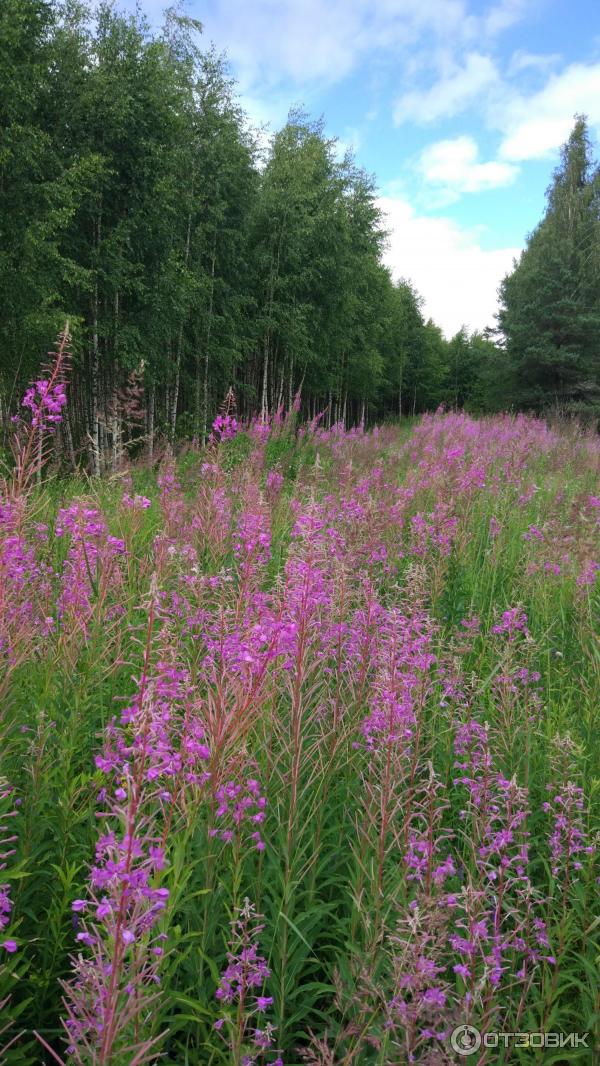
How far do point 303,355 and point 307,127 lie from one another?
38.6ft

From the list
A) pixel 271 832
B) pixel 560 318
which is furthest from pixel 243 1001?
pixel 560 318

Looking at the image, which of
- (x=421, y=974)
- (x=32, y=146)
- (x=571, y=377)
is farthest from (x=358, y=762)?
(x=571, y=377)

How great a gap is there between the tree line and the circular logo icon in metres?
5.87

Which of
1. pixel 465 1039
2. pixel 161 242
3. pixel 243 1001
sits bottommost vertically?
pixel 243 1001

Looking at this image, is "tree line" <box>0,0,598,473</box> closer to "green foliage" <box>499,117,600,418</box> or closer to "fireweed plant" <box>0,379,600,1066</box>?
"green foliage" <box>499,117,600,418</box>

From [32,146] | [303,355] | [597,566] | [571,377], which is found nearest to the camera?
[597,566]

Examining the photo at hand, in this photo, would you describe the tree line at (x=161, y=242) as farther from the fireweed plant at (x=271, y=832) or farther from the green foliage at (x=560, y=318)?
the fireweed plant at (x=271, y=832)

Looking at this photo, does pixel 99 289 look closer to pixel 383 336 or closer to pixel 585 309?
pixel 585 309

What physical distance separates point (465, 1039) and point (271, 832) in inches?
32.3

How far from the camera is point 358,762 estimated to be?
2361 millimetres

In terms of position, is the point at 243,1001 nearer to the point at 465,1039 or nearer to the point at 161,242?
the point at 465,1039

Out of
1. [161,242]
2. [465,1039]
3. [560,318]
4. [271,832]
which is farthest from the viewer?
[560,318]


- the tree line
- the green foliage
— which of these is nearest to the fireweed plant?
the tree line

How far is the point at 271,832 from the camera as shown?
201 cm
